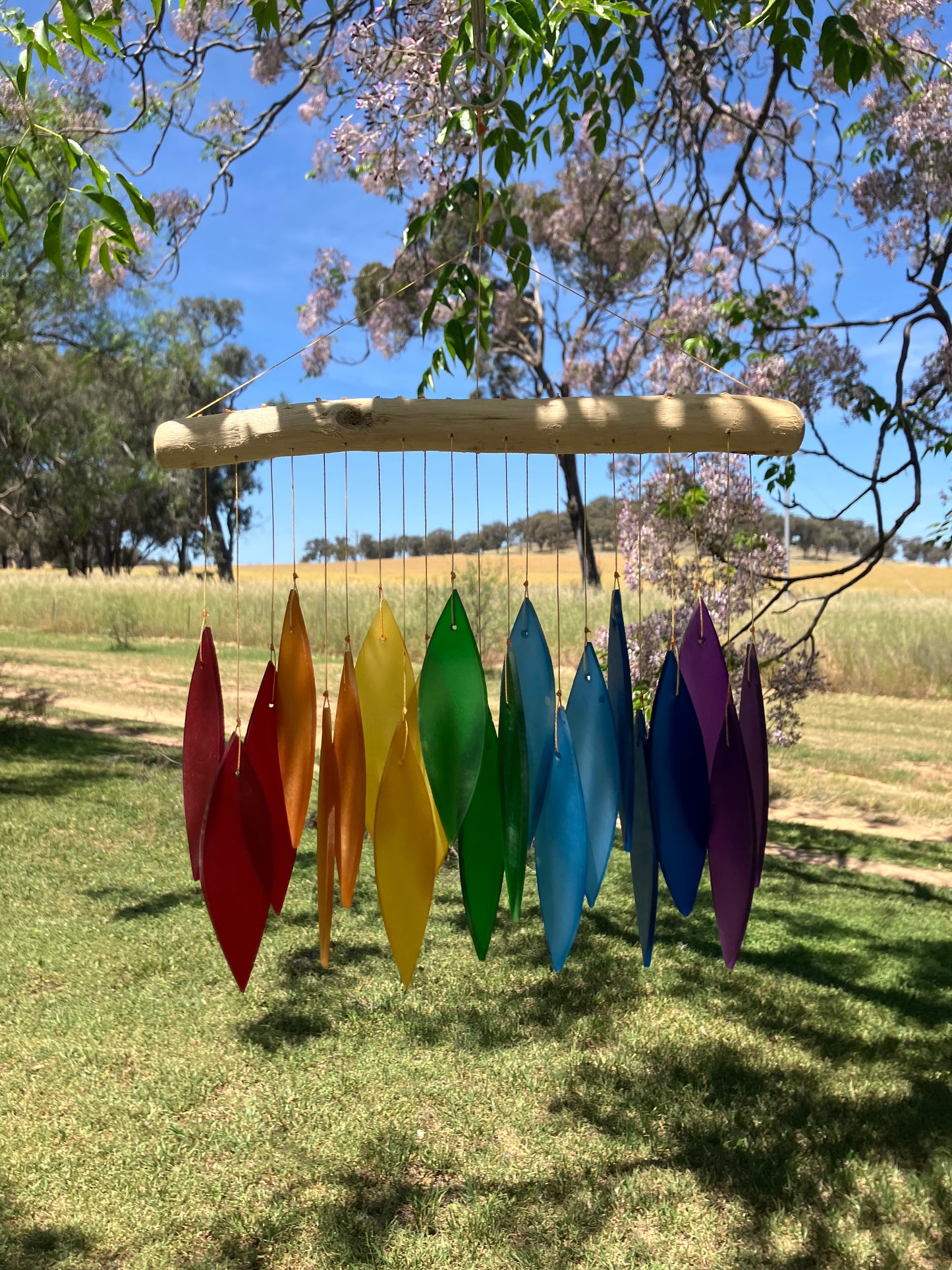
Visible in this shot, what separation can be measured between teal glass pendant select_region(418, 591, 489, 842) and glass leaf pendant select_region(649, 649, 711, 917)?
10.4 inches

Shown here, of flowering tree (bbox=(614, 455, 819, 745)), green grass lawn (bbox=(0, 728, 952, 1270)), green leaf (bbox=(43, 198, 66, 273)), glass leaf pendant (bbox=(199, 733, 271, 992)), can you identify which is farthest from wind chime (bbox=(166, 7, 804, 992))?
flowering tree (bbox=(614, 455, 819, 745))

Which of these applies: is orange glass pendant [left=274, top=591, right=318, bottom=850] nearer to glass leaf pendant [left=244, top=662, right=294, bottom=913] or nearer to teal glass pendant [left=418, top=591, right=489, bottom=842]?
glass leaf pendant [left=244, top=662, right=294, bottom=913]

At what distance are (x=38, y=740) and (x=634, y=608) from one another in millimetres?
6776

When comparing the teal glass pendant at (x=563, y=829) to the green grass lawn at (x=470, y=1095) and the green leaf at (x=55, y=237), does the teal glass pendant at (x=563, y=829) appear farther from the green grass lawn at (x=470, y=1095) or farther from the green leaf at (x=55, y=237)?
the green grass lawn at (x=470, y=1095)

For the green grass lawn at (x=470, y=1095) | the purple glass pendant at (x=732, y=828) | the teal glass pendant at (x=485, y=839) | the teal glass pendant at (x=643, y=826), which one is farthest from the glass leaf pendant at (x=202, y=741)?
the green grass lawn at (x=470, y=1095)

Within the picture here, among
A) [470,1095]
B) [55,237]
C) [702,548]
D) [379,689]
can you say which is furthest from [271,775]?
[702,548]

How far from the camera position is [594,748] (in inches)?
55.7

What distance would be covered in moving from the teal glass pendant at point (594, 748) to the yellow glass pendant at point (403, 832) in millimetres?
239

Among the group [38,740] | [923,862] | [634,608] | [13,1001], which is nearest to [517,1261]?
[13,1001]

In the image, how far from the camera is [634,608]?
1178 centimetres

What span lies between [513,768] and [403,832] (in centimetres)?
18

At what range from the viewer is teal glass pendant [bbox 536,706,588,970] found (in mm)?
1397

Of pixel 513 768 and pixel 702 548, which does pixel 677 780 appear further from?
pixel 702 548

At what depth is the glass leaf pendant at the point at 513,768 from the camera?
138 cm
